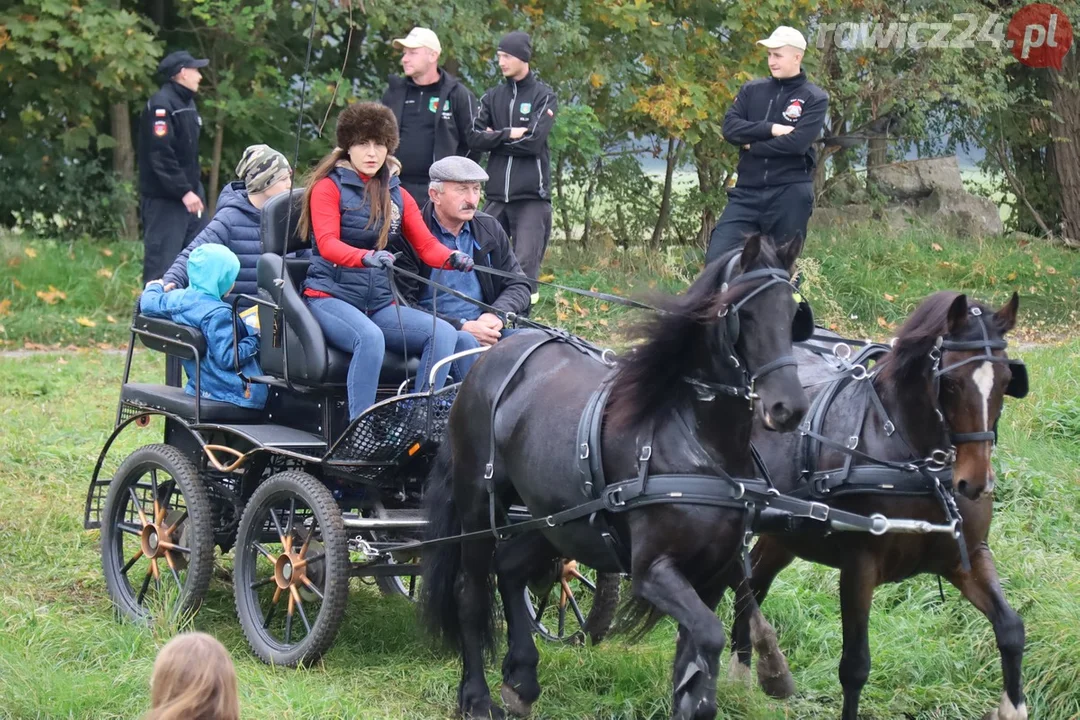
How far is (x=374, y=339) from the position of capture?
5.40 metres

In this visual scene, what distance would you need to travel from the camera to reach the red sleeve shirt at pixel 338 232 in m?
5.46

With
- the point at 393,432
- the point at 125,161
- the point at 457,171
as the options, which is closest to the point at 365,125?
the point at 457,171

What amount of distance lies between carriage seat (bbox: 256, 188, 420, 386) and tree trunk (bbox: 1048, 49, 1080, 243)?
41.4ft

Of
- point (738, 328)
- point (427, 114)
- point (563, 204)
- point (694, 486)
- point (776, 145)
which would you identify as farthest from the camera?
point (563, 204)

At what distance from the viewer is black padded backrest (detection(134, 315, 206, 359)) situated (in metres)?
5.86

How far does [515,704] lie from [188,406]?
6.46 feet

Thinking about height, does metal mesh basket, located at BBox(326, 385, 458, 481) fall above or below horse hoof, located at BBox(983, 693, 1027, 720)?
above

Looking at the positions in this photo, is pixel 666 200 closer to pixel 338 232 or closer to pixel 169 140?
pixel 169 140

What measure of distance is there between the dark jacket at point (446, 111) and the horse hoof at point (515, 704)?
488 centimetres

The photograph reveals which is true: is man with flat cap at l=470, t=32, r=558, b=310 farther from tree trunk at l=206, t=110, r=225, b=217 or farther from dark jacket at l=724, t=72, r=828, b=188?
tree trunk at l=206, t=110, r=225, b=217

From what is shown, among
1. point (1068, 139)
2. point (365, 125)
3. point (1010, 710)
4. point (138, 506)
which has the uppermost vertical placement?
point (1068, 139)

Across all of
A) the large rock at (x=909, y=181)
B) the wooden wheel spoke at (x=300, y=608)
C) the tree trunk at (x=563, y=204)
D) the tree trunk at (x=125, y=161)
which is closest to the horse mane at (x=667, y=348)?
the wooden wheel spoke at (x=300, y=608)

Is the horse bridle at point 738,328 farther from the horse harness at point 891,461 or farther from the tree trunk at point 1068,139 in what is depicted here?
the tree trunk at point 1068,139

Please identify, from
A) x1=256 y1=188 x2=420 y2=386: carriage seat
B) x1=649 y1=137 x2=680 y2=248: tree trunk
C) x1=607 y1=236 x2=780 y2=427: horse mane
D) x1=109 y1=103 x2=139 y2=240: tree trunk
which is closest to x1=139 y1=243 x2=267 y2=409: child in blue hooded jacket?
x1=256 y1=188 x2=420 y2=386: carriage seat
